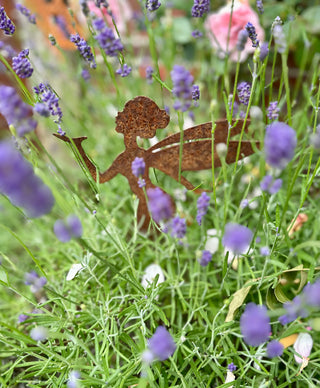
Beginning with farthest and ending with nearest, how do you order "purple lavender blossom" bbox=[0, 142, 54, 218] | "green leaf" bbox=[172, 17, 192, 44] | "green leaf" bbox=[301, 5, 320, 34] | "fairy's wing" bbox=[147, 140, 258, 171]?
"green leaf" bbox=[172, 17, 192, 44] < "green leaf" bbox=[301, 5, 320, 34] < "fairy's wing" bbox=[147, 140, 258, 171] < "purple lavender blossom" bbox=[0, 142, 54, 218]

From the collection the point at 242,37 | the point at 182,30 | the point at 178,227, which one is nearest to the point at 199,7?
the point at 242,37

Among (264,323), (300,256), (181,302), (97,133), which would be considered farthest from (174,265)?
(97,133)

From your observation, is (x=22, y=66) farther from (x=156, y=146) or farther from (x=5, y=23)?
(x=156, y=146)

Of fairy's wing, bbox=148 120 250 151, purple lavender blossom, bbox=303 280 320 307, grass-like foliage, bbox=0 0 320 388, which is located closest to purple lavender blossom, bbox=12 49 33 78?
grass-like foliage, bbox=0 0 320 388

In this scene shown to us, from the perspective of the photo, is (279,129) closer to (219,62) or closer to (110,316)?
(110,316)

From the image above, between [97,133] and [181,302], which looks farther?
[97,133]

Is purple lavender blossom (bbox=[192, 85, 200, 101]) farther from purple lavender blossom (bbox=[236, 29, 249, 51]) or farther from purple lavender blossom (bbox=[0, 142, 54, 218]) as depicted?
purple lavender blossom (bbox=[0, 142, 54, 218])
